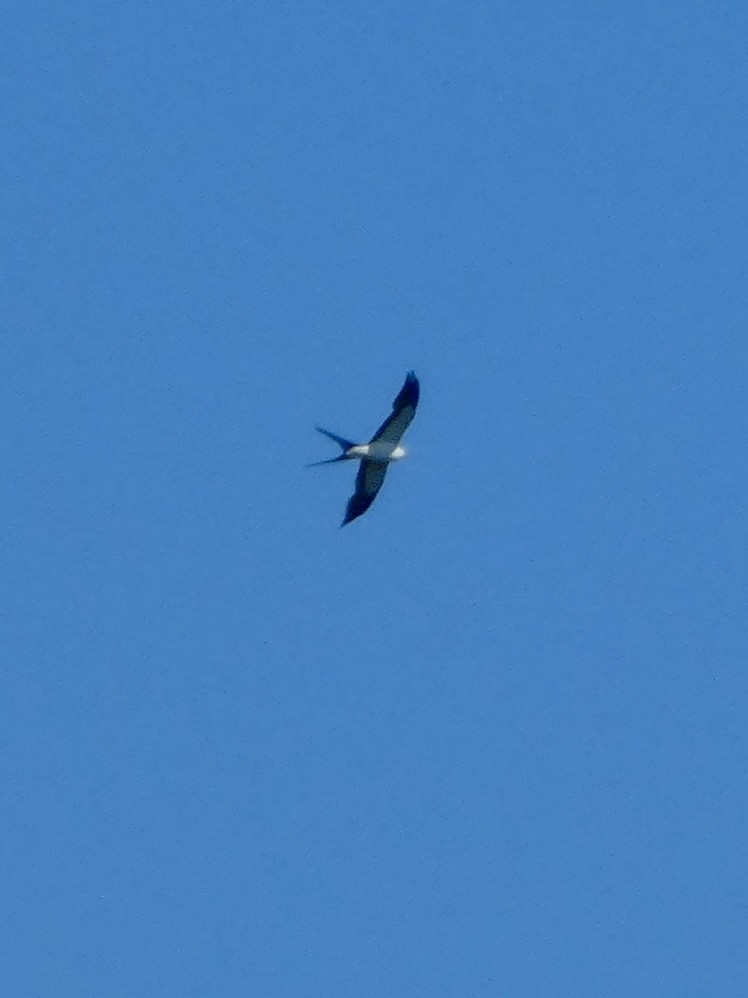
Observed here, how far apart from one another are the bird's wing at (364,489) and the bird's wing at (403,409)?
1.09 metres

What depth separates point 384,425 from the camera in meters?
106

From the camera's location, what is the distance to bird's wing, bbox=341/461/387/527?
107438 millimetres

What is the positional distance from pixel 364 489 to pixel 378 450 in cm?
110

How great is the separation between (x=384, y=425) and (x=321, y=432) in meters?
2.03

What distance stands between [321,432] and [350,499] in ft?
11.2

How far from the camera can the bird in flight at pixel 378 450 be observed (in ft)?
348

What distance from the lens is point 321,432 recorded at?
4117 inches

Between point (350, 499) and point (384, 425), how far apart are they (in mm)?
2184

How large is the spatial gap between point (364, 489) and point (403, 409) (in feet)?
7.64

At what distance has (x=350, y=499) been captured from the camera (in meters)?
108

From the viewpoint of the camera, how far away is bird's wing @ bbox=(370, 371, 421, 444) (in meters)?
106

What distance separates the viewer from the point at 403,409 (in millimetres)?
106000

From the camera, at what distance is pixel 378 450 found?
107 meters

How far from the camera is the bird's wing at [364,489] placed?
107438mm
